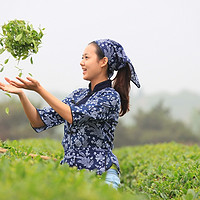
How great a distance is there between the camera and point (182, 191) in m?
4.98

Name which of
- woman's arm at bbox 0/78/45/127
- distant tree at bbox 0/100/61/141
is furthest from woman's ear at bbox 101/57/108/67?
distant tree at bbox 0/100/61/141

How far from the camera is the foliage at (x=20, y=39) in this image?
3840 millimetres

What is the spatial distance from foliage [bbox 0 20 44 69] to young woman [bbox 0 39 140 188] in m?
0.54

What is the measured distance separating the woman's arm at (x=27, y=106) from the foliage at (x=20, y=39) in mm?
461

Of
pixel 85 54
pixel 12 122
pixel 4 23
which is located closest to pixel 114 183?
pixel 85 54

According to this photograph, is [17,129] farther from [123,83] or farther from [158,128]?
[123,83]

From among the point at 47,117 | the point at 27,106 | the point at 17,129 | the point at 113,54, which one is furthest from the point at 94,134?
the point at 17,129

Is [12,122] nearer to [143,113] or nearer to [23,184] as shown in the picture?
[143,113]

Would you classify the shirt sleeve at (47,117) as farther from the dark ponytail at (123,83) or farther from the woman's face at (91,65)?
the dark ponytail at (123,83)

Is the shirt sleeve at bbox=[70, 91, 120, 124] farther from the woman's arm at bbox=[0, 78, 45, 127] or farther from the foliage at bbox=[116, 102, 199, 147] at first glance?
the foliage at bbox=[116, 102, 199, 147]

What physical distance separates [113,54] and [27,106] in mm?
1100

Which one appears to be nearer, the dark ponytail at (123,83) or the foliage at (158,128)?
the dark ponytail at (123,83)

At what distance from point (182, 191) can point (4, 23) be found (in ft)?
10.6

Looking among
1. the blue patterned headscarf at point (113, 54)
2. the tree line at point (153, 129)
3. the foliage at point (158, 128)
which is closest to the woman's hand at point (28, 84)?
the blue patterned headscarf at point (113, 54)
